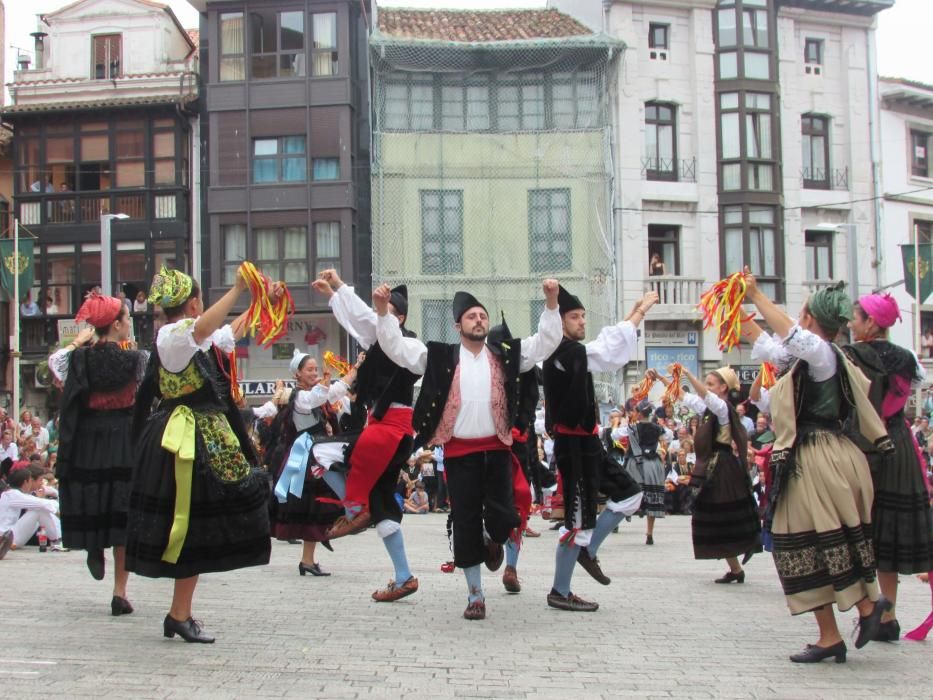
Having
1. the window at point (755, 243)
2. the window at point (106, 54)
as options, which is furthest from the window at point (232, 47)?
the window at point (755, 243)

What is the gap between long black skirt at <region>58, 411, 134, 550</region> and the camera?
7469 millimetres

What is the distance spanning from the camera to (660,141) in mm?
32281

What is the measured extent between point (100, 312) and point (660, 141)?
2670 centimetres

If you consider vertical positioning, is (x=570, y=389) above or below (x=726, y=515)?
above

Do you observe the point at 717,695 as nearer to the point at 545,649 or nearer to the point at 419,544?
the point at 545,649

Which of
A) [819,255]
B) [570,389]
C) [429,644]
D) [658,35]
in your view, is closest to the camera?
[429,644]

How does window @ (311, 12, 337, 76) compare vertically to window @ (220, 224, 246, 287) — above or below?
above

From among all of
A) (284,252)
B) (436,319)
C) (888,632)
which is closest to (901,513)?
(888,632)

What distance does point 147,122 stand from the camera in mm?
32281

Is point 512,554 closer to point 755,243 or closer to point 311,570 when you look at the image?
point 311,570

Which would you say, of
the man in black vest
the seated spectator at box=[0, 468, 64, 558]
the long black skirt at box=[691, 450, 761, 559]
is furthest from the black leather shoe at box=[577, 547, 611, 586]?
the seated spectator at box=[0, 468, 64, 558]

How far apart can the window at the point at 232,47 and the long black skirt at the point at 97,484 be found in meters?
26.2

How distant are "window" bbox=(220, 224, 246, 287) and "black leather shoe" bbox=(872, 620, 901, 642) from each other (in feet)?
88.4

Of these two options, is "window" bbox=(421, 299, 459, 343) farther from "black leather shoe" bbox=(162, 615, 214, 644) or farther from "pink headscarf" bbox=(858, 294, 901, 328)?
"black leather shoe" bbox=(162, 615, 214, 644)
